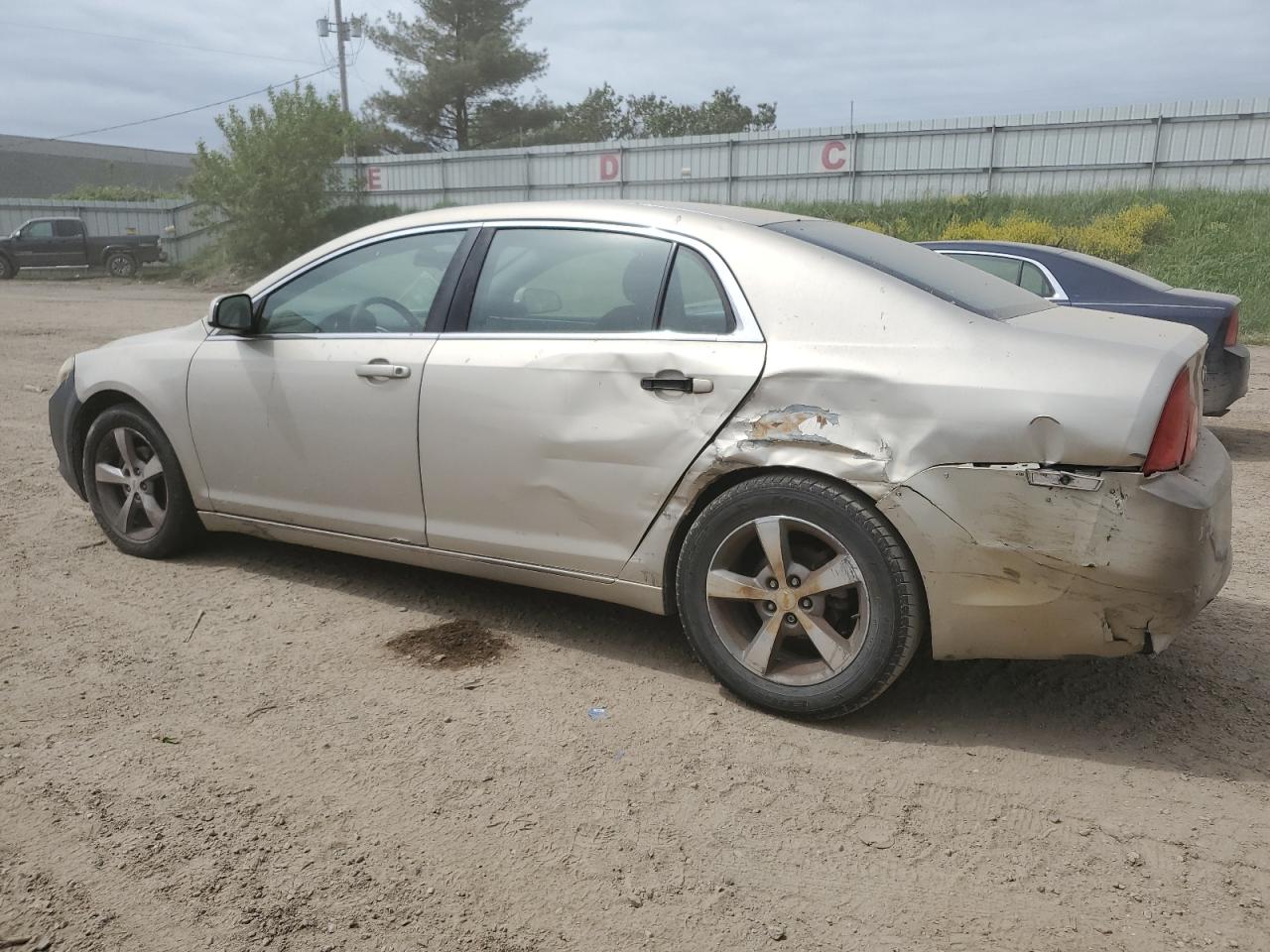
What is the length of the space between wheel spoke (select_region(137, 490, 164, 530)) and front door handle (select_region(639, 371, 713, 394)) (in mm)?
2664

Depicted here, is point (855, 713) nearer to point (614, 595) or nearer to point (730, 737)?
point (730, 737)

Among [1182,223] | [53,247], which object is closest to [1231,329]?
[1182,223]

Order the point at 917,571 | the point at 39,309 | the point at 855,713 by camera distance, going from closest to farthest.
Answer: the point at 917,571
the point at 855,713
the point at 39,309

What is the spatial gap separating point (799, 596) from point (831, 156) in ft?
73.8

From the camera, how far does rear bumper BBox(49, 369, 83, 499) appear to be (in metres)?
4.99

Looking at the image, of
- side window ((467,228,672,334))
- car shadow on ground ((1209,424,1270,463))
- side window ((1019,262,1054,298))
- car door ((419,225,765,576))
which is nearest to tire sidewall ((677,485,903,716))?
car door ((419,225,765,576))

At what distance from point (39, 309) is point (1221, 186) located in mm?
23085

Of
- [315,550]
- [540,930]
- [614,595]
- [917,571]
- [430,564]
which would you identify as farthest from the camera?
[315,550]

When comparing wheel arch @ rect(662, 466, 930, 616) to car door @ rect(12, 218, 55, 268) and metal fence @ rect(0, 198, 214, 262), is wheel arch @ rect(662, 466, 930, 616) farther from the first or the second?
metal fence @ rect(0, 198, 214, 262)

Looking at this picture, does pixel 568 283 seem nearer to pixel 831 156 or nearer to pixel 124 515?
pixel 124 515

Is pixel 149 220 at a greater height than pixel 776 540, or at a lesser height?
greater

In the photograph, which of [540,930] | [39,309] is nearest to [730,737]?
[540,930]

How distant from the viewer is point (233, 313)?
4.36m

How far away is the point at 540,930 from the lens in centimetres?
233
